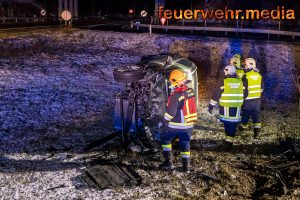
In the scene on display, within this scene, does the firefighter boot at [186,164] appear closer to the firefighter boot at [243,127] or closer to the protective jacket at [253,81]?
the protective jacket at [253,81]

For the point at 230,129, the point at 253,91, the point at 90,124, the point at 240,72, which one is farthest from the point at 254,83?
the point at 90,124

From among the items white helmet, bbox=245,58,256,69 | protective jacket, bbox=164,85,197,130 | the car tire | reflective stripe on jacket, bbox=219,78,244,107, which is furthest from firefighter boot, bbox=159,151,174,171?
→ white helmet, bbox=245,58,256,69

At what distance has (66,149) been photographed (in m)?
7.13

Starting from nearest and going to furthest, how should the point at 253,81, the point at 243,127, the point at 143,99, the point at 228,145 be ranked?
the point at 143,99 < the point at 228,145 < the point at 253,81 < the point at 243,127

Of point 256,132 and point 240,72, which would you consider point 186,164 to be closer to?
point 256,132

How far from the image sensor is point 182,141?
6016 millimetres

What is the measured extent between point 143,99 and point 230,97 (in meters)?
1.74

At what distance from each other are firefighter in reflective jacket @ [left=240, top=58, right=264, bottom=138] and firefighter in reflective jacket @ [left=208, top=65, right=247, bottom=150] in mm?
590

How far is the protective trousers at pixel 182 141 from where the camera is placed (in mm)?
5953

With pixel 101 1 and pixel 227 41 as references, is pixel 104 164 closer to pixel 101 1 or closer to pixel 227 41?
pixel 227 41

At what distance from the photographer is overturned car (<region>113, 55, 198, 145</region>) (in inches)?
259

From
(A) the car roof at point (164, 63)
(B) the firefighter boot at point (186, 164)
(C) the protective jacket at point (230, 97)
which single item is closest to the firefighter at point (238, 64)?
(C) the protective jacket at point (230, 97)

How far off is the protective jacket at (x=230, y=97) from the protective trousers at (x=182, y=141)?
139cm

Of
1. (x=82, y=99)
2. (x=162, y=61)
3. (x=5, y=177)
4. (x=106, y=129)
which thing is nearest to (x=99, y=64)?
(x=82, y=99)
